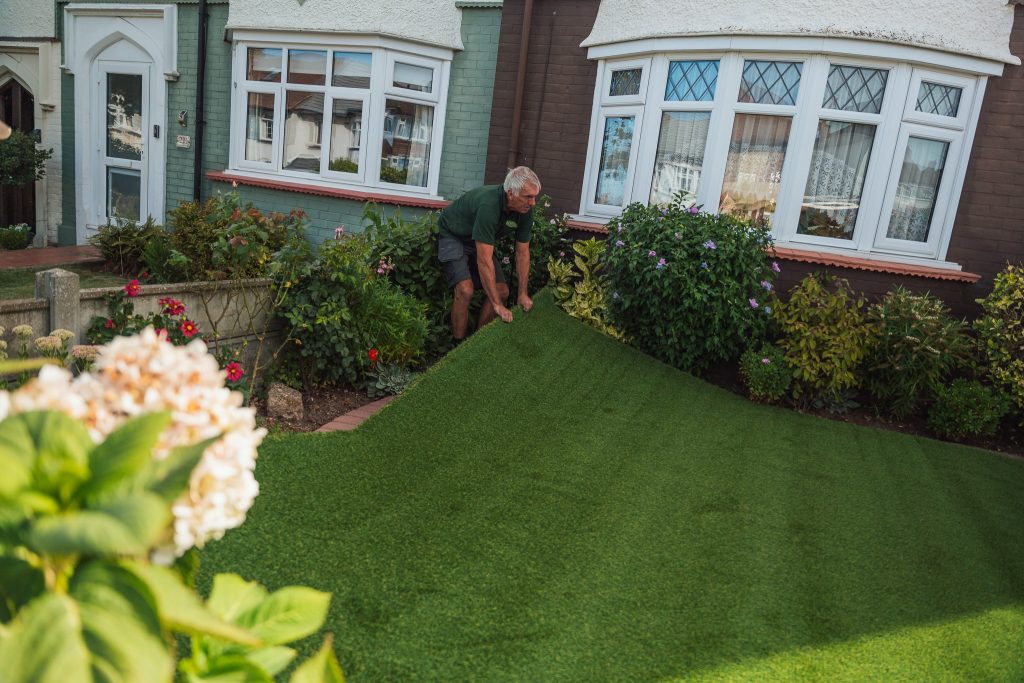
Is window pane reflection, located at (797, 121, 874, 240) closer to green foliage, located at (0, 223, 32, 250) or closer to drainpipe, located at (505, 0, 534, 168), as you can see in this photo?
drainpipe, located at (505, 0, 534, 168)

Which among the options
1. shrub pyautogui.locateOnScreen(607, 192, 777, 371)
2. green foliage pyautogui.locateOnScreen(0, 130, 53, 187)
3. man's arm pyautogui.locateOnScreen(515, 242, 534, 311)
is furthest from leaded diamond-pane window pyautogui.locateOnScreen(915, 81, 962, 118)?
green foliage pyautogui.locateOnScreen(0, 130, 53, 187)

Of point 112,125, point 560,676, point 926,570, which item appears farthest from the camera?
point 112,125

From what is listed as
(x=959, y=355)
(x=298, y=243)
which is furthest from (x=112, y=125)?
(x=959, y=355)

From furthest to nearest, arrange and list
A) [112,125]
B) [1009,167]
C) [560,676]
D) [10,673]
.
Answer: [112,125] → [1009,167] → [560,676] → [10,673]

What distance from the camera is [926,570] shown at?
361 cm

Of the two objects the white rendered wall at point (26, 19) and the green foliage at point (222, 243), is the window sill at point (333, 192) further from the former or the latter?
the white rendered wall at point (26, 19)

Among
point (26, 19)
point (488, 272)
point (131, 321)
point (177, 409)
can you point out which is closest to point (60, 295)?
point (131, 321)

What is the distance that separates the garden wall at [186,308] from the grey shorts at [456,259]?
57.9 inches

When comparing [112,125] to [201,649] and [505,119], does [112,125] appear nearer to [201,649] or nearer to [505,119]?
[505,119]

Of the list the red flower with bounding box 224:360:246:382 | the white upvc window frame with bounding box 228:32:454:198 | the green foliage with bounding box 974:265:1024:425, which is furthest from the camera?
the white upvc window frame with bounding box 228:32:454:198

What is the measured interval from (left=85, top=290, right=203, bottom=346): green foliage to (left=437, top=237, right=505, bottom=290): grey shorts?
2.15m

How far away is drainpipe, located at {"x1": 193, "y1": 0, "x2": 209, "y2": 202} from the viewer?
31.3ft

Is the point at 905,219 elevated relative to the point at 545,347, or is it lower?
elevated

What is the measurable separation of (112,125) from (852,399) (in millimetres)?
10129
